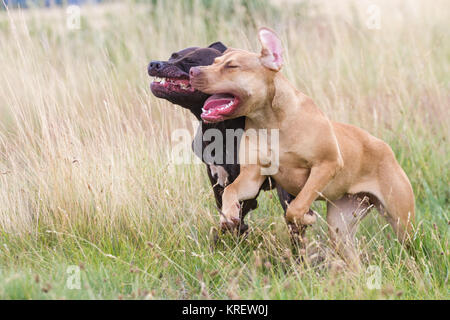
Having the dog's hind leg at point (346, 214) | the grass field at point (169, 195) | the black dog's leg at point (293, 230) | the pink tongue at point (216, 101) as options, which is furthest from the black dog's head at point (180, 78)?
the dog's hind leg at point (346, 214)

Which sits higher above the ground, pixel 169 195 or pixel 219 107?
pixel 219 107

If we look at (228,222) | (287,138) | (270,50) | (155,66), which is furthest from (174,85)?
(228,222)

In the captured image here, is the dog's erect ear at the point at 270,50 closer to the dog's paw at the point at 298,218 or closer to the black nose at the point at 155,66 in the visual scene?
the black nose at the point at 155,66

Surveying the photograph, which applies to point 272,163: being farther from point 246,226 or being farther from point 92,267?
point 92,267

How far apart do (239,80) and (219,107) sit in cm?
A: 23

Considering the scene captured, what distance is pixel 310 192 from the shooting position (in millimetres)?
4059

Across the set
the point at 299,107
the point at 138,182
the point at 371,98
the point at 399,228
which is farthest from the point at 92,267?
the point at 371,98

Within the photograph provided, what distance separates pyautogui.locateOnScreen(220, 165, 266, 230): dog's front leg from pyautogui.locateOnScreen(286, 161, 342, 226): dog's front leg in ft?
1.09

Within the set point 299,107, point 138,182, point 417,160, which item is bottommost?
point 417,160

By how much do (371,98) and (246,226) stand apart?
11.1 feet

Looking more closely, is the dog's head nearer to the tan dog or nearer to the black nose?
the tan dog

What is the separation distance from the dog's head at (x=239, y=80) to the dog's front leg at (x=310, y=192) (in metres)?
0.62

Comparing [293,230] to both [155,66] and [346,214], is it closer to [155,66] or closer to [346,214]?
[346,214]

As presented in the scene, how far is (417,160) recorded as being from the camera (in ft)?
20.3
